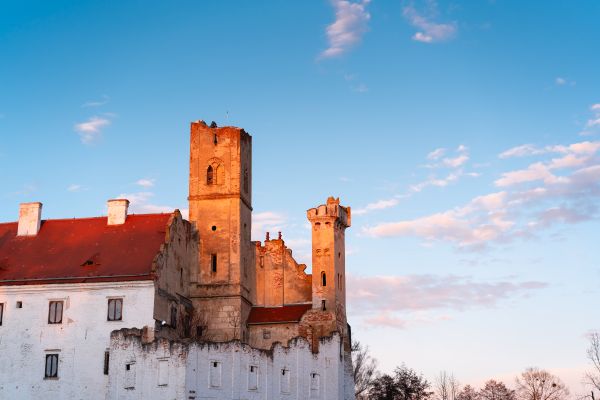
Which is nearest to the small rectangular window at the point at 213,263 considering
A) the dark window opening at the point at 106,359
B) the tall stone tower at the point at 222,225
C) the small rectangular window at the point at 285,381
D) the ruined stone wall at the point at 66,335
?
the tall stone tower at the point at 222,225

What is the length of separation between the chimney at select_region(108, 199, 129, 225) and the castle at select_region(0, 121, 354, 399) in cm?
11

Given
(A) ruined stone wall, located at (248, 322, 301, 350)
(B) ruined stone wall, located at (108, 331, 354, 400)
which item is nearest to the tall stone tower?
(A) ruined stone wall, located at (248, 322, 301, 350)

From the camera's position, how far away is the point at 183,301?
70.1 meters

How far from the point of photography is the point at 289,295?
74.9m

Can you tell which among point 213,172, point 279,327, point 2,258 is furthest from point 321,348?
point 2,258

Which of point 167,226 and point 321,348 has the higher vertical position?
point 167,226

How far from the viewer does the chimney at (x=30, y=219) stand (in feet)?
238

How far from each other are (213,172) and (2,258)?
693 inches

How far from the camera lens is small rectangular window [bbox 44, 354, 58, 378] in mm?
62875

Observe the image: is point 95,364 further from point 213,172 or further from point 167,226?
point 213,172

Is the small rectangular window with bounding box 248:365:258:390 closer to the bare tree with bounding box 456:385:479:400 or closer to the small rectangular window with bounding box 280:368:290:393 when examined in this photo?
the small rectangular window with bounding box 280:368:290:393

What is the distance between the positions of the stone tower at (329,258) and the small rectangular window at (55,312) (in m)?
19.3

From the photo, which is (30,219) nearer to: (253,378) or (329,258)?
(329,258)

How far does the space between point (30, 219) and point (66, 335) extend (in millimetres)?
13035
